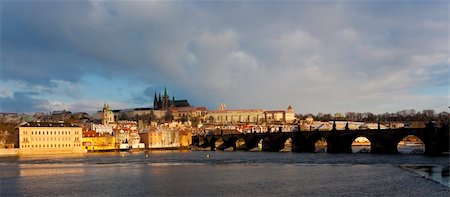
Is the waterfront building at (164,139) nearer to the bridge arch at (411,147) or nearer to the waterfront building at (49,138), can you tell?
the waterfront building at (49,138)

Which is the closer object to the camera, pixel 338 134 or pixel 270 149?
pixel 338 134

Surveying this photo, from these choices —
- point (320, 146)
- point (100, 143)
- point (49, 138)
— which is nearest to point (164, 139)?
point (100, 143)

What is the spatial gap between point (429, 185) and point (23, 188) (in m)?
27.4

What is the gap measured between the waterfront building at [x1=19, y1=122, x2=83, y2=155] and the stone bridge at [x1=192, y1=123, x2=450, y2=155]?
3944cm

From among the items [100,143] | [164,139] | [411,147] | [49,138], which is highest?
[49,138]

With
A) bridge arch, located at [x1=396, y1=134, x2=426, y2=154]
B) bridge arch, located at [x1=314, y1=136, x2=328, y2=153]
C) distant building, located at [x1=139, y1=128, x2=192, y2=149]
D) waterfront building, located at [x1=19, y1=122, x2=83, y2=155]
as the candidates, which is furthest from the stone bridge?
waterfront building, located at [x1=19, y1=122, x2=83, y2=155]

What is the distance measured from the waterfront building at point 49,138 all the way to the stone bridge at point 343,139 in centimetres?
3944

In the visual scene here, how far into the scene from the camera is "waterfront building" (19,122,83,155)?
111 meters

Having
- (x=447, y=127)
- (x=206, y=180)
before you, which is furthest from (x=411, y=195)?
(x=447, y=127)

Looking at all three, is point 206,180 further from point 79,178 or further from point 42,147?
point 42,147

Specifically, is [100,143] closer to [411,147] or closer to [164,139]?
[164,139]

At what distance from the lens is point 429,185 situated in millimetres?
33625

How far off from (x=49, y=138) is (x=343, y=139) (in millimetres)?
64372

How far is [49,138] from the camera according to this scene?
378ft
